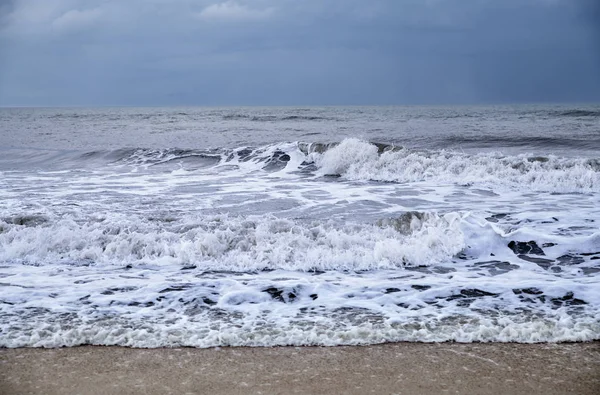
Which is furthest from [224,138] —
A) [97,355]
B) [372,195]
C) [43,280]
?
[97,355]

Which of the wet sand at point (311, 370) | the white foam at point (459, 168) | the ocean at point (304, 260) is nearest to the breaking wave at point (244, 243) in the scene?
the ocean at point (304, 260)

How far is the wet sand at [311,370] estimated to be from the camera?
3246mm

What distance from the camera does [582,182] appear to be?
11688 mm

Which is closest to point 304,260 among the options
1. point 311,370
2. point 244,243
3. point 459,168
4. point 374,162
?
point 244,243

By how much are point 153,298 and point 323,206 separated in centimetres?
534

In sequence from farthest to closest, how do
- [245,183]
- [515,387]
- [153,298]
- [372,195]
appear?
[245,183] → [372,195] → [153,298] → [515,387]

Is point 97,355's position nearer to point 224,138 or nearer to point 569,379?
point 569,379

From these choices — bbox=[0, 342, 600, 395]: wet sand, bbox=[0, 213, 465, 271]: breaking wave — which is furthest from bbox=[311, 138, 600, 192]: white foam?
bbox=[0, 342, 600, 395]: wet sand

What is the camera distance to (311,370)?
348 cm

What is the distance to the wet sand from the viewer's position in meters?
3.25

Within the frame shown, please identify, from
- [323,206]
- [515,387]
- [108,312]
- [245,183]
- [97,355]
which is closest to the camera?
[515,387]

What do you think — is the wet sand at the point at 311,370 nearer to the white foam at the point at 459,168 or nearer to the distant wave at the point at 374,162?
the distant wave at the point at 374,162

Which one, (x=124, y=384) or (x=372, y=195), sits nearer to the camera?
(x=124, y=384)

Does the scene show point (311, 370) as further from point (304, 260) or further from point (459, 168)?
point (459, 168)
